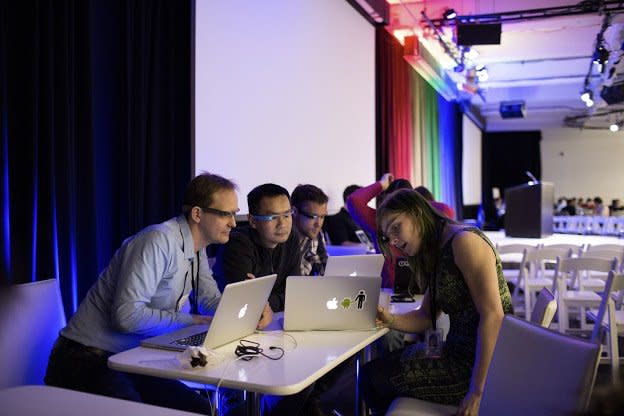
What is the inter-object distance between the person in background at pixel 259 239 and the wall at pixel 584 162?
20.4m

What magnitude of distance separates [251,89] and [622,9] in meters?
5.97

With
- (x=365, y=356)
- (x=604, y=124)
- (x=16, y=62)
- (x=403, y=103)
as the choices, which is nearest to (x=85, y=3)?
(x=16, y=62)

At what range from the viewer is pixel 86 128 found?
3562 mm

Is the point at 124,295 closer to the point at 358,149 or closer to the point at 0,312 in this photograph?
the point at 0,312

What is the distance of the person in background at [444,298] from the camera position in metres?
2.33

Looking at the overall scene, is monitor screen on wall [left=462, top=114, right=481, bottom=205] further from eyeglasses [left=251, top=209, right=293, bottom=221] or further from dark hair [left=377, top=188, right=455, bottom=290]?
dark hair [left=377, top=188, right=455, bottom=290]

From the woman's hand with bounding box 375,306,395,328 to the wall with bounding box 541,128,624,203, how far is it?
20.6 m

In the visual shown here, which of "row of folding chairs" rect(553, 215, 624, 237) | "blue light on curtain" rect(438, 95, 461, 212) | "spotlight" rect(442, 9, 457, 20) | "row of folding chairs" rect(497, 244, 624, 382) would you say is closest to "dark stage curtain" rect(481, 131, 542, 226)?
"row of folding chairs" rect(553, 215, 624, 237)

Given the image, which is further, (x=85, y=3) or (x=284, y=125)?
(x=284, y=125)

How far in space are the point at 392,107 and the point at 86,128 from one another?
668 cm

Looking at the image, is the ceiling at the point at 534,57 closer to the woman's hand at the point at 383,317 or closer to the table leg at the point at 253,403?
the woman's hand at the point at 383,317

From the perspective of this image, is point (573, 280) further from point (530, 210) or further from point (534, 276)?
point (530, 210)

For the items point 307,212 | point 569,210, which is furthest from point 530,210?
point 307,212

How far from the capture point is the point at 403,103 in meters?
10.5
